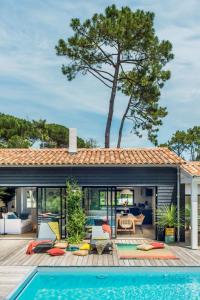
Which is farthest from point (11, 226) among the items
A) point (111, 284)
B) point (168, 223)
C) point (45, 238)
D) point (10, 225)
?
point (111, 284)

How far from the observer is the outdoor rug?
44.7 feet

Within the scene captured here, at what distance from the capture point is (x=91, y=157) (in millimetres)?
18500

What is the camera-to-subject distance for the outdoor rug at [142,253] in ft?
44.7

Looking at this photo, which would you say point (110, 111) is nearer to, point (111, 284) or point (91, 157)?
point (91, 157)

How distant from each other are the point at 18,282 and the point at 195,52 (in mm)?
17033

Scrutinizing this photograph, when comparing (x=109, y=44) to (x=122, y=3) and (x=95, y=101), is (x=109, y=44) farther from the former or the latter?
(x=95, y=101)

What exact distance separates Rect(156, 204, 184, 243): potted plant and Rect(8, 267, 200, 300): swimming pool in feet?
14.0

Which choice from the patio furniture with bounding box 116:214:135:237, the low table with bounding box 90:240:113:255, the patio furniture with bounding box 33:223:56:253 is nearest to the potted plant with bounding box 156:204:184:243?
the patio furniture with bounding box 116:214:135:237

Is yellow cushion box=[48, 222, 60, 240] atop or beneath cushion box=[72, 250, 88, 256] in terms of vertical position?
atop

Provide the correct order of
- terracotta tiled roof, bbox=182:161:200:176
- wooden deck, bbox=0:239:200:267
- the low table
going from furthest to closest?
terracotta tiled roof, bbox=182:161:200:176, the low table, wooden deck, bbox=0:239:200:267

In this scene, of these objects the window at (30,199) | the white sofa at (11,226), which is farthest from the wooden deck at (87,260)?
the window at (30,199)

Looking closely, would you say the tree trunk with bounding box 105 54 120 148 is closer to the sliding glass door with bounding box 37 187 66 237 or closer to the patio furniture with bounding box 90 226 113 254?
the sliding glass door with bounding box 37 187 66 237

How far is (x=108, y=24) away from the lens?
91.3 ft

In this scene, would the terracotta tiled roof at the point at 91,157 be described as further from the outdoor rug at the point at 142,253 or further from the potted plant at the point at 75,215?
the outdoor rug at the point at 142,253
